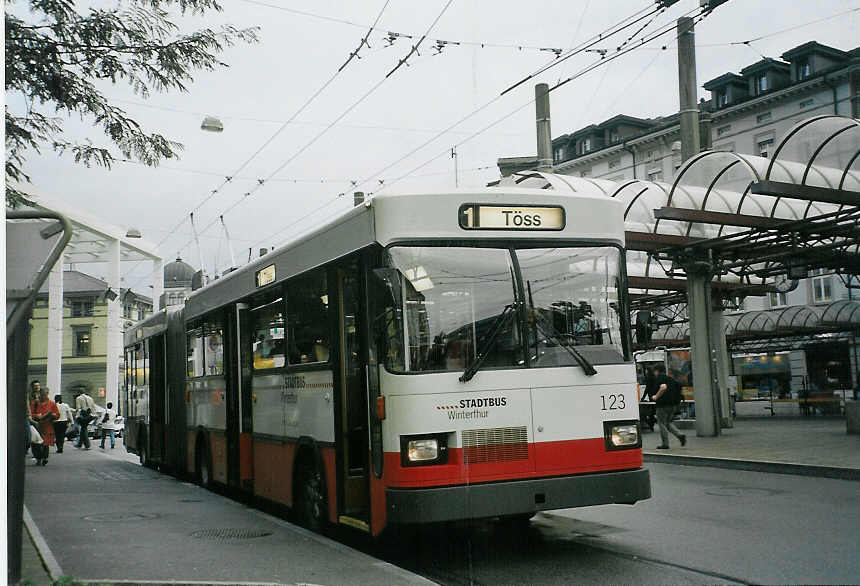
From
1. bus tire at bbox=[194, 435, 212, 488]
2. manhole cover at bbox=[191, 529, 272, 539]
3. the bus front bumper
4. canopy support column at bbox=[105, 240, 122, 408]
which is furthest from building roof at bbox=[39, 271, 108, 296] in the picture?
the bus front bumper

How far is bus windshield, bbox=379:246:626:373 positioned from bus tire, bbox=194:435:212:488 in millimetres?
7455

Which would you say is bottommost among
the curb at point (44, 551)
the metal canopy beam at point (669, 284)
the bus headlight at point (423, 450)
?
the curb at point (44, 551)

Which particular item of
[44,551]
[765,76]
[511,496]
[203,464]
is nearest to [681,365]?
[765,76]

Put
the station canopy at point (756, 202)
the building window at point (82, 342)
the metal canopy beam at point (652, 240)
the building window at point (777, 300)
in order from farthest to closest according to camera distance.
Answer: the building window at point (777, 300)
the building window at point (82, 342)
the metal canopy beam at point (652, 240)
the station canopy at point (756, 202)

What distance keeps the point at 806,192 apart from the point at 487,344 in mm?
10380

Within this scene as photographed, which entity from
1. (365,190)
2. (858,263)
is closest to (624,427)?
(365,190)

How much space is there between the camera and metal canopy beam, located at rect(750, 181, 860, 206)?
51.8 feet

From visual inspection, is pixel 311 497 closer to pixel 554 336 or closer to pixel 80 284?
pixel 554 336

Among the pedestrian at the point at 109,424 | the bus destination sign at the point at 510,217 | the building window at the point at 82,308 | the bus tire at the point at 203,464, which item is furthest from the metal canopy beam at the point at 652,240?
the pedestrian at the point at 109,424

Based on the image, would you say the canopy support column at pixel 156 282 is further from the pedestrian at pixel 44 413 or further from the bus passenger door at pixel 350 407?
the bus passenger door at pixel 350 407

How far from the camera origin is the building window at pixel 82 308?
18.6m

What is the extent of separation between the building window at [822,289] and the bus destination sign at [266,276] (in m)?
37.5

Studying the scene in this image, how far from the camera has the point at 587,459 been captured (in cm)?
793

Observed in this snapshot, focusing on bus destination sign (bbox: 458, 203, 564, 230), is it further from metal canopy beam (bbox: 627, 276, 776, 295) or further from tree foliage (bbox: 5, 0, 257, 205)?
metal canopy beam (bbox: 627, 276, 776, 295)
